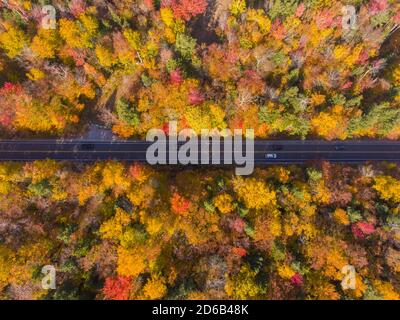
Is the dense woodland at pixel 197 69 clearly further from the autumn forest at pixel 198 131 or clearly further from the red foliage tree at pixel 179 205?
the red foliage tree at pixel 179 205

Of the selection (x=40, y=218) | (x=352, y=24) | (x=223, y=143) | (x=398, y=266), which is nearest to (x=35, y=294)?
(x=40, y=218)

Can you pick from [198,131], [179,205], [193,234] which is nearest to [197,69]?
[198,131]

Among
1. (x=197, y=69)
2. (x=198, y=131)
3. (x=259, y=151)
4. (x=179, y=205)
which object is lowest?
(x=179, y=205)

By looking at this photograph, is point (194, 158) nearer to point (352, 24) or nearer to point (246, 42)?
point (246, 42)

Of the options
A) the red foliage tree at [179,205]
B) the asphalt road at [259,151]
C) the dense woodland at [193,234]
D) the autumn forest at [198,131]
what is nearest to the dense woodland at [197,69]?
the autumn forest at [198,131]

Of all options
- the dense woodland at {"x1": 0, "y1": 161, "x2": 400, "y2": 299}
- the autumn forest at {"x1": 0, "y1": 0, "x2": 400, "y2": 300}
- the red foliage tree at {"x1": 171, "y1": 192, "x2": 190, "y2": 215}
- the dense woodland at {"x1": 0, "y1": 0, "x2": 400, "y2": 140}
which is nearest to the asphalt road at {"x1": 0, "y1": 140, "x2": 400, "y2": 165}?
the autumn forest at {"x1": 0, "y1": 0, "x2": 400, "y2": 300}

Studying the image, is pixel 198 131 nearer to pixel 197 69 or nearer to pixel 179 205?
pixel 197 69

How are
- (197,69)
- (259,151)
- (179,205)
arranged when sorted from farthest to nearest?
1. (259,151)
2. (197,69)
3. (179,205)
